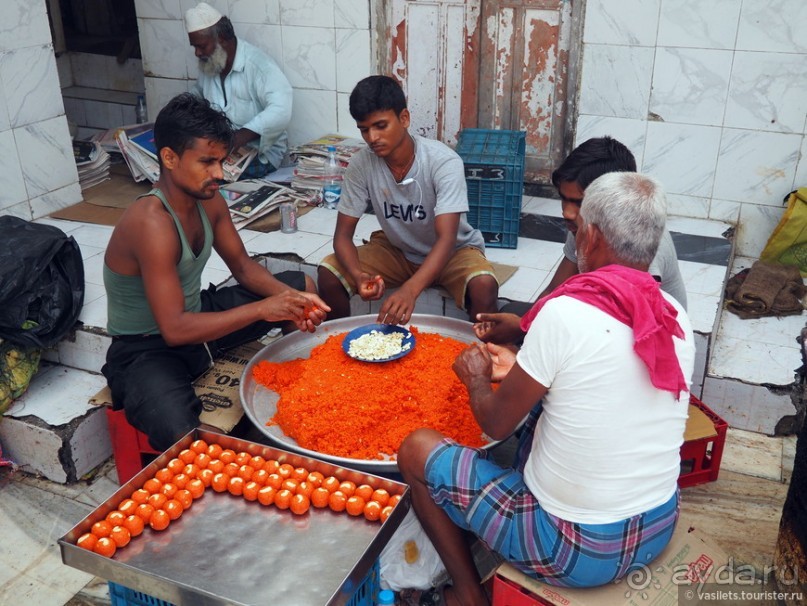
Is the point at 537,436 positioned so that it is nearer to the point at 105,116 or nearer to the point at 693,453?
the point at 693,453

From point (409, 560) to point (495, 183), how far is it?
253 centimetres

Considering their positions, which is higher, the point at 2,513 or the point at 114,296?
the point at 114,296

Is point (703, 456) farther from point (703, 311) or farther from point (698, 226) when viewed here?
point (698, 226)

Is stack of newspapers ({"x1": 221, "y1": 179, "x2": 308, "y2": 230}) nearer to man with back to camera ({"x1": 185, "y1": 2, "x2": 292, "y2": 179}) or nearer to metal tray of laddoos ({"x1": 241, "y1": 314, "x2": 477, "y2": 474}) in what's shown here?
man with back to camera ({"x1": 185, "y1": 2, "x2": 292, "y2": 179})

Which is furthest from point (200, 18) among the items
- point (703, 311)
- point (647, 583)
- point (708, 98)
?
point (647, 583)

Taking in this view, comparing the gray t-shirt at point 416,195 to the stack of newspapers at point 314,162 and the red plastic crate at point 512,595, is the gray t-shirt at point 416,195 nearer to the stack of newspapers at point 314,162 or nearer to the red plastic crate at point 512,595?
the stack of newspapers at point 314,162

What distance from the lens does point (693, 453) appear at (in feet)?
10.7

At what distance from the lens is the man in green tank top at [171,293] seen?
298 cm

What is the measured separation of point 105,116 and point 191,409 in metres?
4.99

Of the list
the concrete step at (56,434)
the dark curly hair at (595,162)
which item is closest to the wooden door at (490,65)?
the dark curly hair at (595,162)

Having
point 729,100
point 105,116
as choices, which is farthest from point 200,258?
point 105,116

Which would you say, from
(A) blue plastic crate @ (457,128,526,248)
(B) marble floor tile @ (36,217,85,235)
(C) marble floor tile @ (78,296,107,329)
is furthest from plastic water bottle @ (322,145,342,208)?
(C) marble floor tile @ (78,296,107,329)

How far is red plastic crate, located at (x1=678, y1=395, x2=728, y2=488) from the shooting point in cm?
322

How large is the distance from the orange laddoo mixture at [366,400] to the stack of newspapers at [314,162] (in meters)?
2.40
